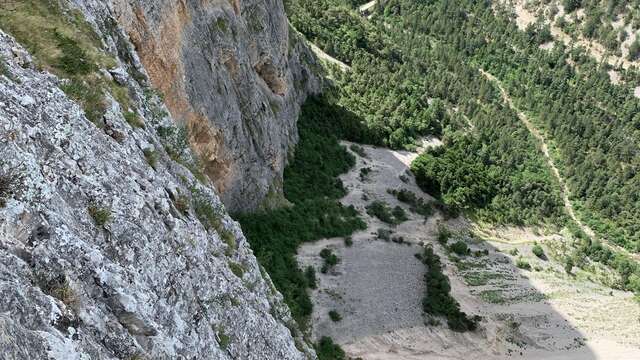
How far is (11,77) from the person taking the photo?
45.7 ft

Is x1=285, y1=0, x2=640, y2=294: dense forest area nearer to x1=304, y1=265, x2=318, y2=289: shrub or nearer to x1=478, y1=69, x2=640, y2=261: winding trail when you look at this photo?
x1=478, y1=69, x2=640, y2=261: winding trail

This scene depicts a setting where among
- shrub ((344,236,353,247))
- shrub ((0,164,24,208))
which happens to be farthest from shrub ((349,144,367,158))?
shrub ((0,164,24,208))

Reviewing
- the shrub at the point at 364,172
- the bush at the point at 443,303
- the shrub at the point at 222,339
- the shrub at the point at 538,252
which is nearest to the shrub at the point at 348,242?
the bush at the point at 443,303

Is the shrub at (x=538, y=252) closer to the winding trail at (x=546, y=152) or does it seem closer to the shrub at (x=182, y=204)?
the winding trail at (x=546, y=152)

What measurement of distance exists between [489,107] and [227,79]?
97.0 metres

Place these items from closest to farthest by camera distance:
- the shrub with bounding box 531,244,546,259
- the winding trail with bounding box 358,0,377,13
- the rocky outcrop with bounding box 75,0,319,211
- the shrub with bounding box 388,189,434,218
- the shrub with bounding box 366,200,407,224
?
the rocky outcrop with bounding box 75,0,319,211
the shrub with bounding box 366,200,407,224
the shrub with bounding box 388,189,434,218
the shrub with bounding box 531,244,546,259
the winding trail with bounding box 358,0,377,13

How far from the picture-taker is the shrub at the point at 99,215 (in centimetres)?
1348

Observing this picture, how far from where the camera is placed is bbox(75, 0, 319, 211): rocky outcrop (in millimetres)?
31094

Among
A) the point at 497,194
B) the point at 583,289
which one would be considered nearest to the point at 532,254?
the point at 583,289

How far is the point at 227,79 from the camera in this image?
145ft

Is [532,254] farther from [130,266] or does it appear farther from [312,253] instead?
[130,266]

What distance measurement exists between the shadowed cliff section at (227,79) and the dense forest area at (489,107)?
89.6 feet

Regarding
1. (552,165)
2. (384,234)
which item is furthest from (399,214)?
(552,165)

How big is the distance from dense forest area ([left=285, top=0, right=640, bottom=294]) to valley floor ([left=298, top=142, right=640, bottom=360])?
10.3m
